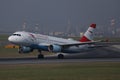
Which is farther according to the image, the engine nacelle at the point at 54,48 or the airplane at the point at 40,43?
the airplane at the point at 40,43

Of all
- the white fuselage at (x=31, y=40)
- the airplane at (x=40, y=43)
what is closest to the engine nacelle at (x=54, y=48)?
the airplane at (x=40, y=43)

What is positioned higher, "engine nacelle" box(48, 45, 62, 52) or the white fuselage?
the white fuselage

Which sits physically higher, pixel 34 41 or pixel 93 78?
pixel 34 41

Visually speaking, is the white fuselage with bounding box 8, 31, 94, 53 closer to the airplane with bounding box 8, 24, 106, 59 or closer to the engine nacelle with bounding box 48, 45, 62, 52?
the airplane with bounding box 8, 24, 106, 59

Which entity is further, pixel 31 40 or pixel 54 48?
pixel 31 40

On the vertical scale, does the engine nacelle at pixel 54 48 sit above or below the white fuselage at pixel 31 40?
below

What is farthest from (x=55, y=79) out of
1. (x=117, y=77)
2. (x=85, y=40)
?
(x=85, y=40)

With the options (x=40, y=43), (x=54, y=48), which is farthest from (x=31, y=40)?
(x=54, y=48)

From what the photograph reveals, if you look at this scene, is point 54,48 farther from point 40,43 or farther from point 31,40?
point 31,40

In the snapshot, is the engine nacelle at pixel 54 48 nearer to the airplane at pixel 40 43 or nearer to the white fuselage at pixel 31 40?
the airplane at pixel 40 43

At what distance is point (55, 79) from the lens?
27484 millimetres

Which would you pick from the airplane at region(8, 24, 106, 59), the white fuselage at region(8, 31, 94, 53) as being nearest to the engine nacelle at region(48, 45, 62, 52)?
the airplane at region(8, 24, 106, 59)

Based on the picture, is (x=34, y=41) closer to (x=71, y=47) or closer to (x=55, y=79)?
(x=71, y=47)

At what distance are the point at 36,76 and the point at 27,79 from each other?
6.12 feet
